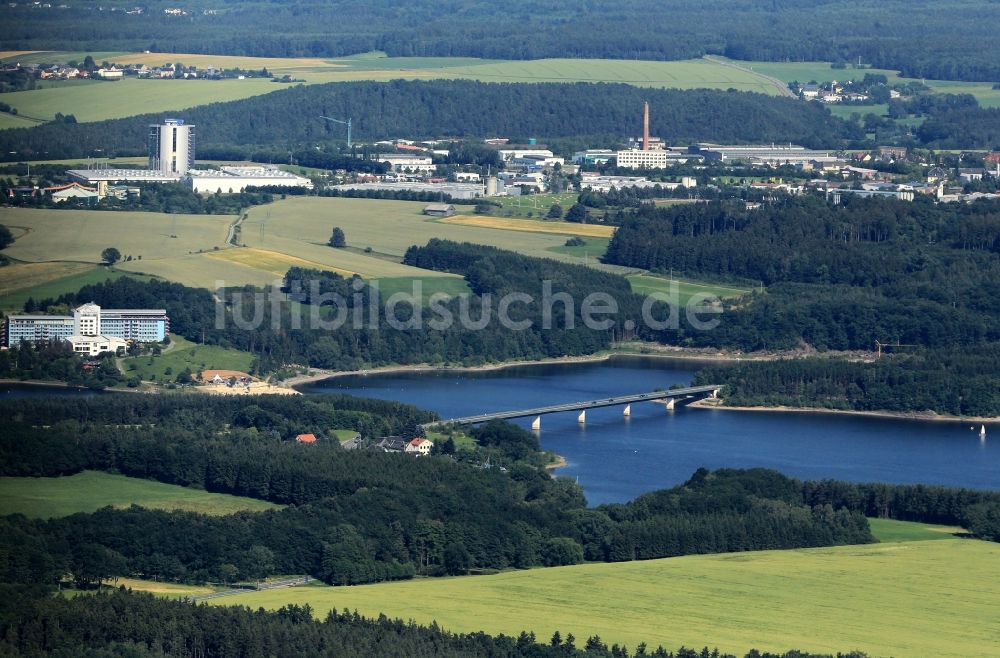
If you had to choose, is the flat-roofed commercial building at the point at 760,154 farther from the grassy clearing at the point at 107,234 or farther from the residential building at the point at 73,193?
the residential building at the point at 73,193

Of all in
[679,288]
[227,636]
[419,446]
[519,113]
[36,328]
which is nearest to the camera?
[227,636]

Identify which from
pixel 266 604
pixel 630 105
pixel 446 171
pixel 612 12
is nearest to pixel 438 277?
pixel 446 171

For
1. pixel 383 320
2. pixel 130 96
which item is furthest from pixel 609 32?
pixel 383 320

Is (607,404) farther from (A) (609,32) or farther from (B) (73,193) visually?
(A) (609,32)

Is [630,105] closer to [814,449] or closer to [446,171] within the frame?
[446,171]

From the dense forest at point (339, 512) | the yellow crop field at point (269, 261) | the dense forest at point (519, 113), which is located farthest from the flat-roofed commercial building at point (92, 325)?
the dense forest at point (519, 113)

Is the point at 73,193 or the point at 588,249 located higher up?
the point at 73,193

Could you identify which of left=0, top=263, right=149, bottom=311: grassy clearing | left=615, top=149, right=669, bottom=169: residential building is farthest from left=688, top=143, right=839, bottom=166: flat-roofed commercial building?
left=0, top=263, right=149, bottom=311: grassy clearing
